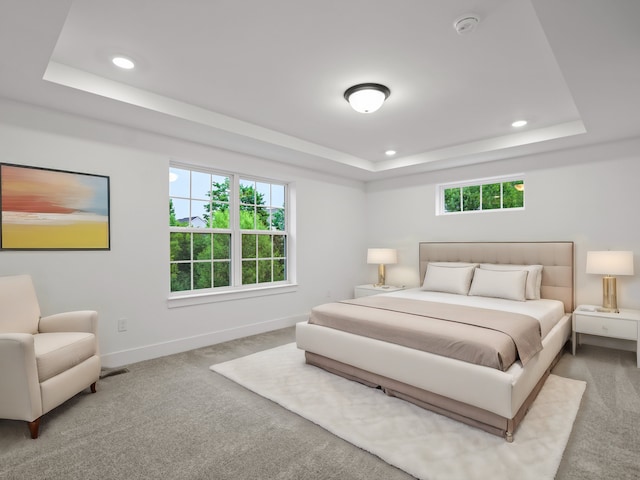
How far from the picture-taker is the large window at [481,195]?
4465mm

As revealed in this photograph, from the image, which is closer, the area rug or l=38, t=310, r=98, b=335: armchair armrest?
the area rug

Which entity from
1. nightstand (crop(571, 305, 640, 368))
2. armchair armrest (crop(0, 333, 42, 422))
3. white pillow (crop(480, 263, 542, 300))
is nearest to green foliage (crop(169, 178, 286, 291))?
armchair armrest (crop(0, 333, 42, 422))

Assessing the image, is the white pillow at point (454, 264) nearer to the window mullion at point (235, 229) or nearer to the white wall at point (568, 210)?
the white wall at point (568, 210)

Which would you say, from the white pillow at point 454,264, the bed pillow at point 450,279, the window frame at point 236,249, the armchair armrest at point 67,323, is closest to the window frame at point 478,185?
the white pillow at point 454,264

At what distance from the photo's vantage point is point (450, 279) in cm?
423

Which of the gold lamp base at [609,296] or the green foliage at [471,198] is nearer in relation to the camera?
the gold lamp base at [609,296]

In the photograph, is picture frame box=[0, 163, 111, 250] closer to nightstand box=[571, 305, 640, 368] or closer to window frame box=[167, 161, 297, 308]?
window frame box=[167, 161, 297, 308]

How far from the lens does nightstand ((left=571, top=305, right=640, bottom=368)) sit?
10.3 feet

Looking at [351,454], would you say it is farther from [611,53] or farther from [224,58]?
[611,53]

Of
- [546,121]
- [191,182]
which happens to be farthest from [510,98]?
[191,182]

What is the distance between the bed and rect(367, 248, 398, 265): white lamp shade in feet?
2.28

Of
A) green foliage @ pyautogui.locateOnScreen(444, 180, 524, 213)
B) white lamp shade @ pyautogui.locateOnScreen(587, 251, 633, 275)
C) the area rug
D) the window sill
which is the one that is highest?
green foliage @ pyautogui.locateOnScreen(444, 180, 524, 213)

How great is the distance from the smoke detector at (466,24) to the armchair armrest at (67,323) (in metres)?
3.19

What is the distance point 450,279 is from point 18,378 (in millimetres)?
4034
